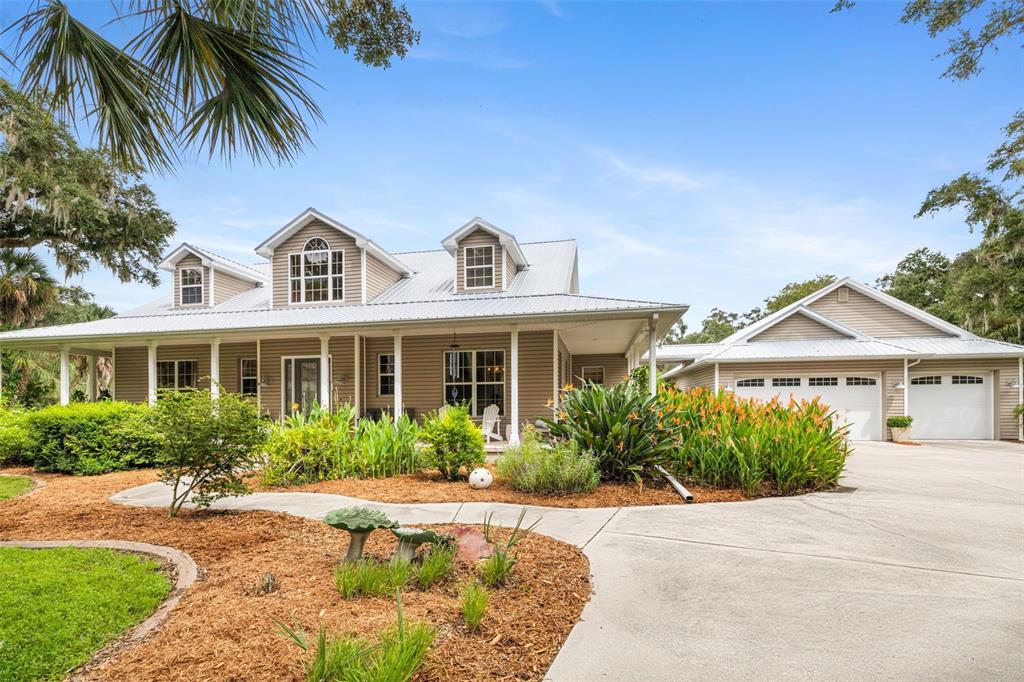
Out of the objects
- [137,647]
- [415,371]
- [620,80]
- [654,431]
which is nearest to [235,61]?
[137,647]

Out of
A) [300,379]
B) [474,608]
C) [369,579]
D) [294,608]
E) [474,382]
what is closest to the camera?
[474,608]

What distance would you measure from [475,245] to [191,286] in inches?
346

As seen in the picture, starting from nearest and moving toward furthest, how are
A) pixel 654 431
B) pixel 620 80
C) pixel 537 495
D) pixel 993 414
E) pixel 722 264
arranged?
pixel 537 495 < pixel 654 431 < pixel 620 80 < pixel 993 414 < pixel 722 264

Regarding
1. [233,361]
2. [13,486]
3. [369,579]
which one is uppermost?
[233,361]

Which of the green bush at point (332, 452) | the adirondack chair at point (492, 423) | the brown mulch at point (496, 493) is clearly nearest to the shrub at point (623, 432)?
the brown mulch at point (496, 493)

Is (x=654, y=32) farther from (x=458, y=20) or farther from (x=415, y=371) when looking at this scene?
(x=415, y=371)

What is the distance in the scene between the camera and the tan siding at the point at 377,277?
14.8 meters

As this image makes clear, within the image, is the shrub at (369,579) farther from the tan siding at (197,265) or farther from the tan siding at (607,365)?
the tan siding at (607,365)

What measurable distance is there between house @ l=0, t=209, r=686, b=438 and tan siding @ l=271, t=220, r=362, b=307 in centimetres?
3

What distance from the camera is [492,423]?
41.2ft

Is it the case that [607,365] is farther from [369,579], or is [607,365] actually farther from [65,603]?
[65,603]

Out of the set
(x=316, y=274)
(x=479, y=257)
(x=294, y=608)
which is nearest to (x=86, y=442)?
(x=316, y=274)

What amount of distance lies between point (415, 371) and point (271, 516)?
8.90 meters

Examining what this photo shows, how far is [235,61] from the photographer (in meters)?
3.71
